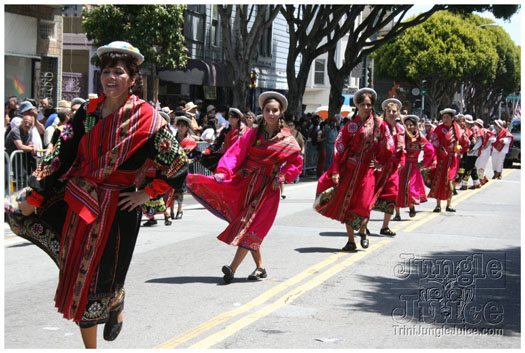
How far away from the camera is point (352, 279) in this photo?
8.38 meters

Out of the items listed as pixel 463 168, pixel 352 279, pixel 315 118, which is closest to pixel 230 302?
pixel 352 279

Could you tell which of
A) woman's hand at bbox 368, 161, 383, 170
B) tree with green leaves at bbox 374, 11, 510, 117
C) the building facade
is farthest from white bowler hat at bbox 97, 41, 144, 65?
tree with green leaves at bbox 374, 11, 510, 117

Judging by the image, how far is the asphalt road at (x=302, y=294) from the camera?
602 cm

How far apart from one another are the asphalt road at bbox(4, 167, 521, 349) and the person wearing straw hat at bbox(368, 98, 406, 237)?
1.57 ft

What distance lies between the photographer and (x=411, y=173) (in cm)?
1432

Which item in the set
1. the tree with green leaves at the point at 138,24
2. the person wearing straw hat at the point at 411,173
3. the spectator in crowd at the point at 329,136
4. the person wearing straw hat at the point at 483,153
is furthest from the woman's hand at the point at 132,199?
the person wearing straw hat at the point at 483,153

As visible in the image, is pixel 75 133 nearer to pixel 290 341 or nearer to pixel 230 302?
pixel 290 341

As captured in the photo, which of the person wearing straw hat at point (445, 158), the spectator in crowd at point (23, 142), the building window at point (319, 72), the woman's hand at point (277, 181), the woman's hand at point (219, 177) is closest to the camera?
the woman's hand at point (219, 177)

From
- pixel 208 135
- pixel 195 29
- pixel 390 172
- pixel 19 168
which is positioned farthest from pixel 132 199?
pixel 195 29

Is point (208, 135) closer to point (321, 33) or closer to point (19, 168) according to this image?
point (19, 168)

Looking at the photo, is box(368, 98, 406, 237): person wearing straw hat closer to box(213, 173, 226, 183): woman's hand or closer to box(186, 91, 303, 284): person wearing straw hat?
box(186, 91, 303, 284): person wearing straw hat

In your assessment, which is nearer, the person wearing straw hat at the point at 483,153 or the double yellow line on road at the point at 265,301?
the double yellow line on road at the point at 265,301

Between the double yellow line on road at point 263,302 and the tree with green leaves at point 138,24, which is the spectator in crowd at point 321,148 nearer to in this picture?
the tree with green leaves at point 138,24

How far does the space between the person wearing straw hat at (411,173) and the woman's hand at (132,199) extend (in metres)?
9.46
